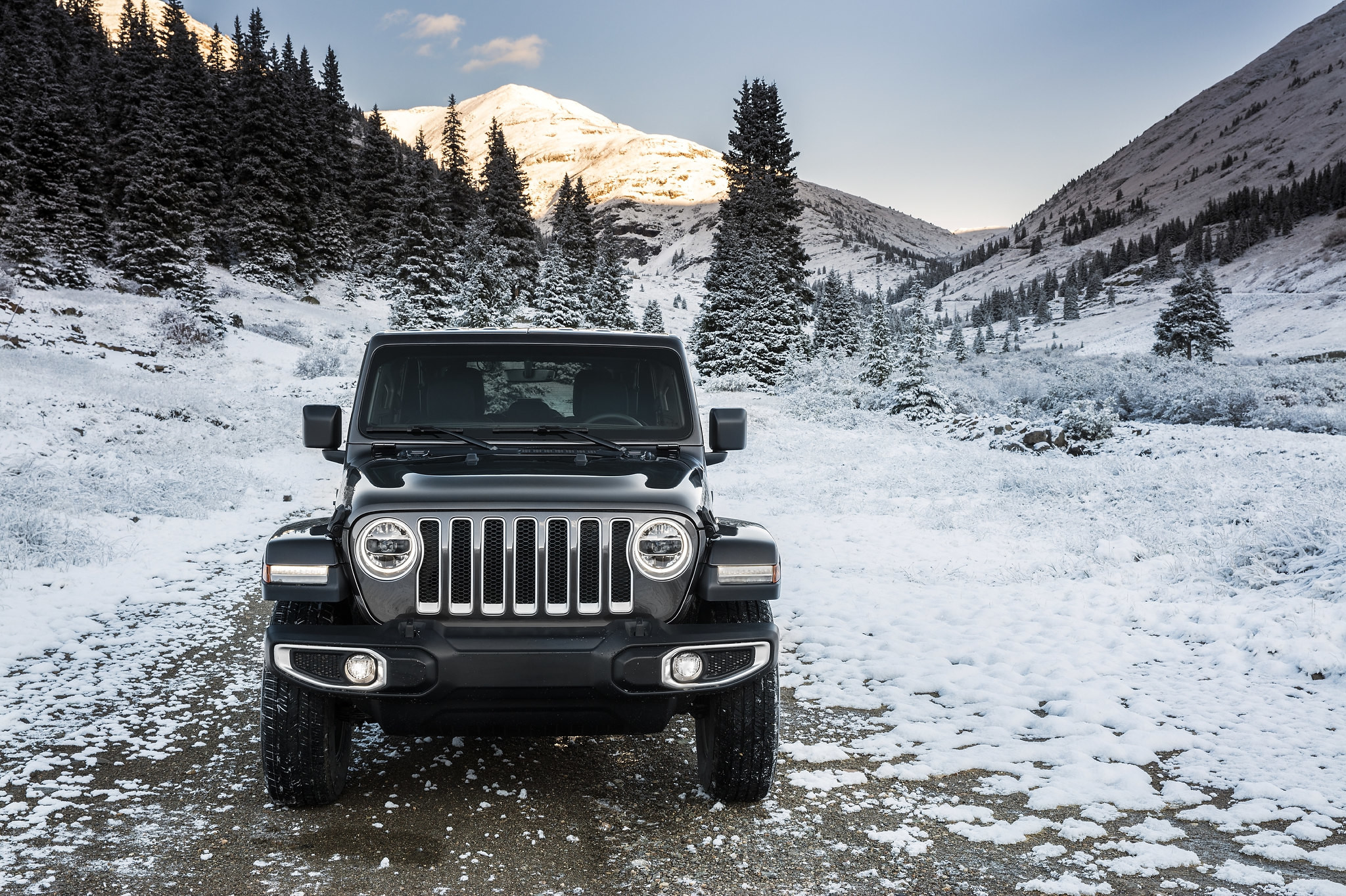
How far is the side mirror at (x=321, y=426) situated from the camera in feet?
14.4

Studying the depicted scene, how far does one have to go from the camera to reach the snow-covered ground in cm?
382

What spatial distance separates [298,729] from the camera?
335 centimetres

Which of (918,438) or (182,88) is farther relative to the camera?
(182,88)

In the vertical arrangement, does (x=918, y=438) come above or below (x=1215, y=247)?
below

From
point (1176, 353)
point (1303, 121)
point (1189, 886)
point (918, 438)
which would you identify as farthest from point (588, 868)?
point (1303, 121)

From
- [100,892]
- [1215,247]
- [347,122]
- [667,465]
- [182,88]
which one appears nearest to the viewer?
[100,892]

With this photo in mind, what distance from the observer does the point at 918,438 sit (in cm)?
2228

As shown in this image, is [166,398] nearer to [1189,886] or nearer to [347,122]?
[1189,886]

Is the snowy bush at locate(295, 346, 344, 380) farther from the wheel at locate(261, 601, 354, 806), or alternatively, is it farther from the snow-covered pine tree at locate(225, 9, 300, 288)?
the wheel at locate(261, 601, 354, 806)

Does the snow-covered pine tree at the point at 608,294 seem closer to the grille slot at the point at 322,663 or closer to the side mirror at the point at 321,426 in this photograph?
the side mirror at the point at 321,426

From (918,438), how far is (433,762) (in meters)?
19.7

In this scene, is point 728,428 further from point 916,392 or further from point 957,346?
point 957,346

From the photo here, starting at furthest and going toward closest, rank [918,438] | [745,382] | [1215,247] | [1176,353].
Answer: [1215,247] → [1176,353] → [745,382] → [918,438]

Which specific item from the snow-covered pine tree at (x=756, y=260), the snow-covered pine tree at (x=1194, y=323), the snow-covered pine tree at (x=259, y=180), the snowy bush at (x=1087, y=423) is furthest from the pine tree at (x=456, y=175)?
the snowy bush at (x=1087, y=423)
